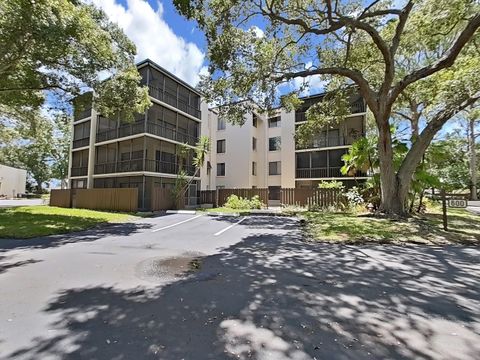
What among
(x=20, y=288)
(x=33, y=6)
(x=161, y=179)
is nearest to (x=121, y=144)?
(x=161, y=179)

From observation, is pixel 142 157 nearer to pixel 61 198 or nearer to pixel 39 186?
pixel 61 198

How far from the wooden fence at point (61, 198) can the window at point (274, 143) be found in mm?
20054

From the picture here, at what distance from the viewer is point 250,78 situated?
42.6 ft

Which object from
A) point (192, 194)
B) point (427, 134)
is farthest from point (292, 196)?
point (427, 134)

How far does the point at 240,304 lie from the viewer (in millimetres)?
3947

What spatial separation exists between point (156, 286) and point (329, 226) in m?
7.80

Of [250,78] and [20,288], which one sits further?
[250,78]

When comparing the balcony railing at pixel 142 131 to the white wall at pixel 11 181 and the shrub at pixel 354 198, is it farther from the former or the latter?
the white wall at pixel 11 181

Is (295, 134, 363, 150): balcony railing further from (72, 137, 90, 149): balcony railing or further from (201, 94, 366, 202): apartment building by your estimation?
(72, 137, 90, 149): balcony railing

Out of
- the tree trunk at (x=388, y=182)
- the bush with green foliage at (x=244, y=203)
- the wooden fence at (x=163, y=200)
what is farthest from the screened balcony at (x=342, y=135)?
the tree trunk at (x=388, y=182)

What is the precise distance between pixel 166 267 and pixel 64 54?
10.9m

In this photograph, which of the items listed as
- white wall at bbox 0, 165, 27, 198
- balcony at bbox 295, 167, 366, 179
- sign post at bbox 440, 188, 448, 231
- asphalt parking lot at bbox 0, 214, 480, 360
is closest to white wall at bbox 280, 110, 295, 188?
balcony at bbox 295, 167, 366, 179

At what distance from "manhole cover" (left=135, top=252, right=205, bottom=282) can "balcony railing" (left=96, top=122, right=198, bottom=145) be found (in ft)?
57.0

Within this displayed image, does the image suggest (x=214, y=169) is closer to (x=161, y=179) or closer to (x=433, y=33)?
(x=161, y=179)
